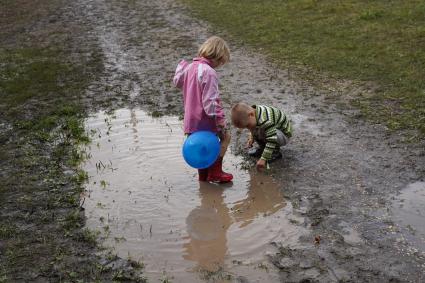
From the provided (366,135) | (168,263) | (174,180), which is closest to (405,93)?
(366,135)

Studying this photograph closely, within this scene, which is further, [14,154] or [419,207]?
[14,154]

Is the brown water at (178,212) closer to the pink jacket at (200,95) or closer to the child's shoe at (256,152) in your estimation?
the child's shoe at (256,152)

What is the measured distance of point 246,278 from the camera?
407cm

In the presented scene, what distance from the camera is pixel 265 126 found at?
5.92 metres

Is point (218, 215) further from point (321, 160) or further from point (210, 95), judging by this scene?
point (321, 160)

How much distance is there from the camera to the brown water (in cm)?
432

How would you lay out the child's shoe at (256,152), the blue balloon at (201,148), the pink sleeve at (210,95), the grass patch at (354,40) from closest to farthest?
the pink sleeve at (210,95), the blue balloon at (201,148), the child's shoe at (256,152), the grass patch at (354,40)

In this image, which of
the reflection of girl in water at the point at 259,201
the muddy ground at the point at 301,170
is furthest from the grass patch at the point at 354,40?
the reflection of girl in water at the point at 259,201

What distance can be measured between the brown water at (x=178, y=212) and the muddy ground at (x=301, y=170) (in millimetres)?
196

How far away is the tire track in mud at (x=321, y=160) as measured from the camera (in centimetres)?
422

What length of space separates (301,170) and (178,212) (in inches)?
57.0

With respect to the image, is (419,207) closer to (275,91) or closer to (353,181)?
(353,181)

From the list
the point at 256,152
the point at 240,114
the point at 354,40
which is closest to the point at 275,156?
the point at 256,152

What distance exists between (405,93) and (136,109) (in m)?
3.73
